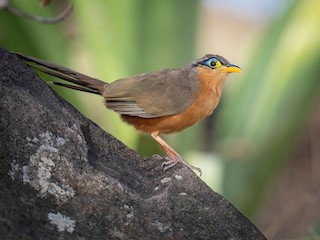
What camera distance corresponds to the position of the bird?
15.6 feet

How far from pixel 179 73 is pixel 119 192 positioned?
5.61 ft

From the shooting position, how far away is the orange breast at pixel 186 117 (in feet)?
16.1

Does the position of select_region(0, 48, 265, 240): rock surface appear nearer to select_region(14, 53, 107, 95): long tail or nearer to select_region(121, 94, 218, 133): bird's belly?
select_region(14, 53, 107, 95): long tail

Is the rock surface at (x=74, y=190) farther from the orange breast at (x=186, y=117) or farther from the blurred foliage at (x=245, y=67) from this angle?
the blurred foliage at (x=245, y=67)

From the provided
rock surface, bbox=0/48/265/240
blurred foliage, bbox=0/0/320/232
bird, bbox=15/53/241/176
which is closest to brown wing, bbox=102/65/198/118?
bird, bbox=15/53/241/176

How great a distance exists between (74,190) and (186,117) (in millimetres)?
1541

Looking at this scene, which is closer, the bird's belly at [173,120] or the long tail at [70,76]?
the long tail at [70,76]

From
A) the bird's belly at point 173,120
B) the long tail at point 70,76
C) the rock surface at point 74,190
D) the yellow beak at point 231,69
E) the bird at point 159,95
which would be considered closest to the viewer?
the rock surface at point 74,190

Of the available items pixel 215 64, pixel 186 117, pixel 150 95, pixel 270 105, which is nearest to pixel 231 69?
pixel 215 64

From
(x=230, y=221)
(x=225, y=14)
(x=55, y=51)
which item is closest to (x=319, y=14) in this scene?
(x=55, y=51)

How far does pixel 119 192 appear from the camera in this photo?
359 cm

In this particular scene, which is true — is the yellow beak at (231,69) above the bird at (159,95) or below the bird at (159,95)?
above

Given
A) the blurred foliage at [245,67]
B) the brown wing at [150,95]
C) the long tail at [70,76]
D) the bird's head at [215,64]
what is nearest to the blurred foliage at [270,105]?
the blurred foliage at [245,67]

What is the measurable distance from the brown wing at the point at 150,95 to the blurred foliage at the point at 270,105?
112 inches
